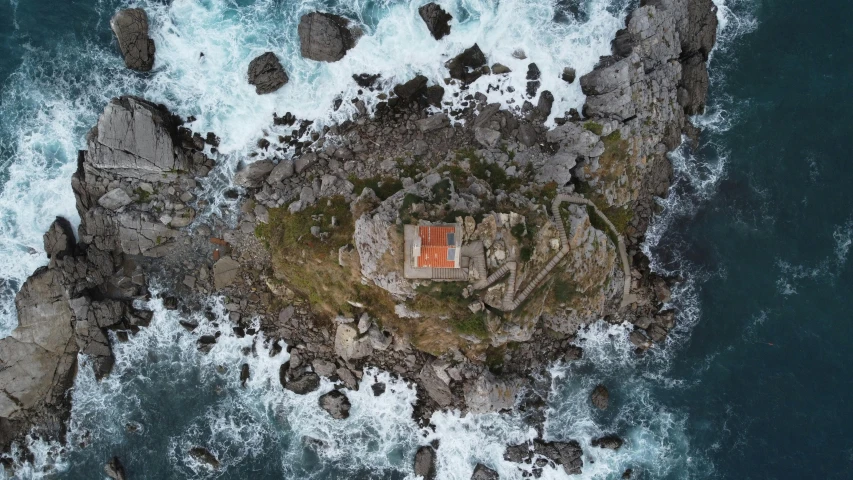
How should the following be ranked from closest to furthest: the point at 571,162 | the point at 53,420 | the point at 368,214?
the point at 368,214 < the point at 571,162 < the point at 53,420

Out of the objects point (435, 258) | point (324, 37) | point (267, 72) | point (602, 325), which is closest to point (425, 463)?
point (602, 325)

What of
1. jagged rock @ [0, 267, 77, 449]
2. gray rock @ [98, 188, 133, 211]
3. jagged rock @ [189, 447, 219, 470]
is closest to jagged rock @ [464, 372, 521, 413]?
jagged rock @ [189, 447, 219, 470]

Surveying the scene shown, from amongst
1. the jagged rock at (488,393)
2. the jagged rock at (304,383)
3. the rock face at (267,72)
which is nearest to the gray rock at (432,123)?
the rock face at (267,72)

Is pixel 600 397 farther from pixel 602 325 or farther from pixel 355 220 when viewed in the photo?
pixel 355 220

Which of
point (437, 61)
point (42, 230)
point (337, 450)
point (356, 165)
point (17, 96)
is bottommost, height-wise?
point (337, 450)

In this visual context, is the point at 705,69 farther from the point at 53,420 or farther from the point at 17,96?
the point at 53,420

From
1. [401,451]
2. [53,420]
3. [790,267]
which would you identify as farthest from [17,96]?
[790,267]
